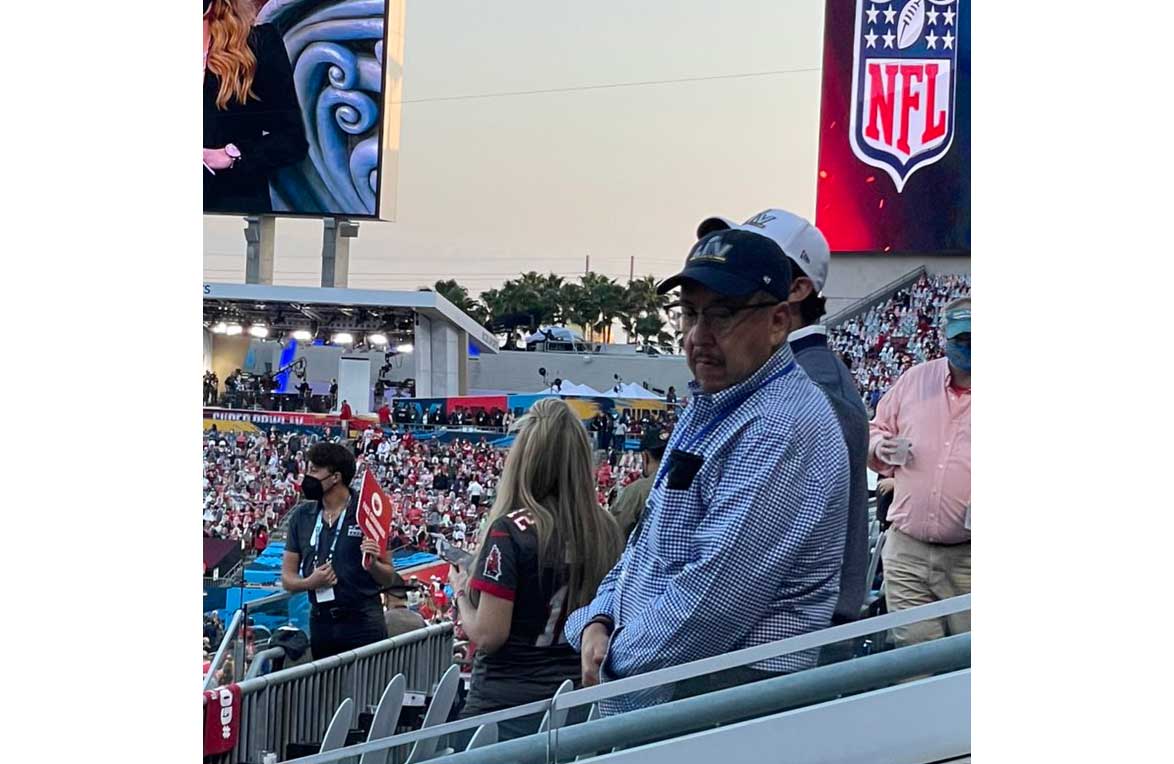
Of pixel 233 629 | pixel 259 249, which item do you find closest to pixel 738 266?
pixel 233 629

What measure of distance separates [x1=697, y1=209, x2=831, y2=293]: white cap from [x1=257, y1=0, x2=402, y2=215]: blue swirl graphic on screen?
4.19 m

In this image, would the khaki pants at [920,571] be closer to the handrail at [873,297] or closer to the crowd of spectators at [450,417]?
the handrail at [873,297]

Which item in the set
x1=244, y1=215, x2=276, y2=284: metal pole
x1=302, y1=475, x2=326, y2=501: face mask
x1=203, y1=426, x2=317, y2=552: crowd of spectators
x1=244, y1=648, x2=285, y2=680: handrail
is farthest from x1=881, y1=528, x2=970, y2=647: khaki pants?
x1=244, y1=215, x2=276, y2=284: metal pole

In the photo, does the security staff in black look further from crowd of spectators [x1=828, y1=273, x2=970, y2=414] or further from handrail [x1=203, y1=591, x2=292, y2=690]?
crowd of spectators [x1=828, y1=273, x2=970, y2=414]

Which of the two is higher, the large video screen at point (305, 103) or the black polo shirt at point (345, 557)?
the large video screen at point (305, 103)

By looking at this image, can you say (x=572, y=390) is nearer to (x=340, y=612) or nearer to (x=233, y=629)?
(x=340, y=612)

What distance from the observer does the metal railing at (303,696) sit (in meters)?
1.52

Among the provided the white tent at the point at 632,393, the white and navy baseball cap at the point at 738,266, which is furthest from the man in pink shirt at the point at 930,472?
the white tent at the point at 632,393

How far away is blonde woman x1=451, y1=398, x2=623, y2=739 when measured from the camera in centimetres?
110

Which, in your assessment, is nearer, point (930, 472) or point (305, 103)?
point (930, 472)

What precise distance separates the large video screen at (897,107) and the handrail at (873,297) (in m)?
0.09

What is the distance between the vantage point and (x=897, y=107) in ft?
6.35

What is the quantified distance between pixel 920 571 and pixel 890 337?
734 millimetres
